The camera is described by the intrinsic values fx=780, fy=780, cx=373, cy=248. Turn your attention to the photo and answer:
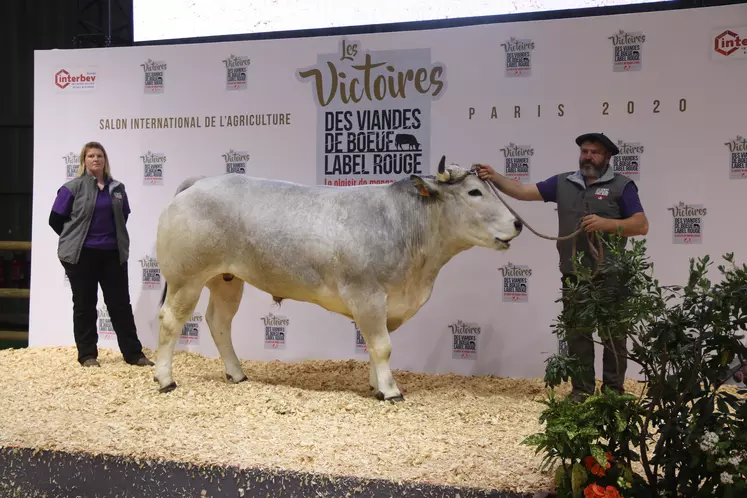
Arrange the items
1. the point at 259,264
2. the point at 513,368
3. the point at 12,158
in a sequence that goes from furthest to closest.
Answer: the point at 12,158 → the point at 513,368 → the point at 259,264

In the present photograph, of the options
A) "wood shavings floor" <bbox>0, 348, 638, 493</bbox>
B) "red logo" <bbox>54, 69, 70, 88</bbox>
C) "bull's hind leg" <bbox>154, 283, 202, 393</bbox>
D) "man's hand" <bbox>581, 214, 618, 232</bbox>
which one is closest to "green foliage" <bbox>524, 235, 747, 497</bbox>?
"wood shavings floor" <bbox>0, 348, 638, 493</bbox>

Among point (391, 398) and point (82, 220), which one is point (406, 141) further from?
point (82, 220)

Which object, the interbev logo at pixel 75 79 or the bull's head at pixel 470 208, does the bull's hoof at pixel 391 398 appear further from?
the interbev logo at pixel 75 79

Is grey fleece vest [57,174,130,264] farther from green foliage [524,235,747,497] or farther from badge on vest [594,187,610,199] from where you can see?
green foliage [524,235,747,497]

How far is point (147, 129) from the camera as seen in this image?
594cm

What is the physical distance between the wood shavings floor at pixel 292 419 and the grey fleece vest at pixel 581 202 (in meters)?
0.91

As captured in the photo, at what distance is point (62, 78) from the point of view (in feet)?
20.1

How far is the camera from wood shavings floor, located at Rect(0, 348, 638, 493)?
3201mm

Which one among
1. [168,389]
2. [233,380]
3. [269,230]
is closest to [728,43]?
[269,230]

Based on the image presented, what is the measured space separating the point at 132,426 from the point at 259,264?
112cm

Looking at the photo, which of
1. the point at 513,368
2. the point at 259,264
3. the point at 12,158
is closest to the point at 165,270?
the point at 259,264

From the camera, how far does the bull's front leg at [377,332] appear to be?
13.8ft

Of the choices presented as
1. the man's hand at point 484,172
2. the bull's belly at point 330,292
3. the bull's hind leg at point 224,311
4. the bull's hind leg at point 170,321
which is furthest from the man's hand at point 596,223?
the bull's hind leg at point 170,321

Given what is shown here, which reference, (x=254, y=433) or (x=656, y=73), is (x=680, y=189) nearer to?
(x=656, y=73)
